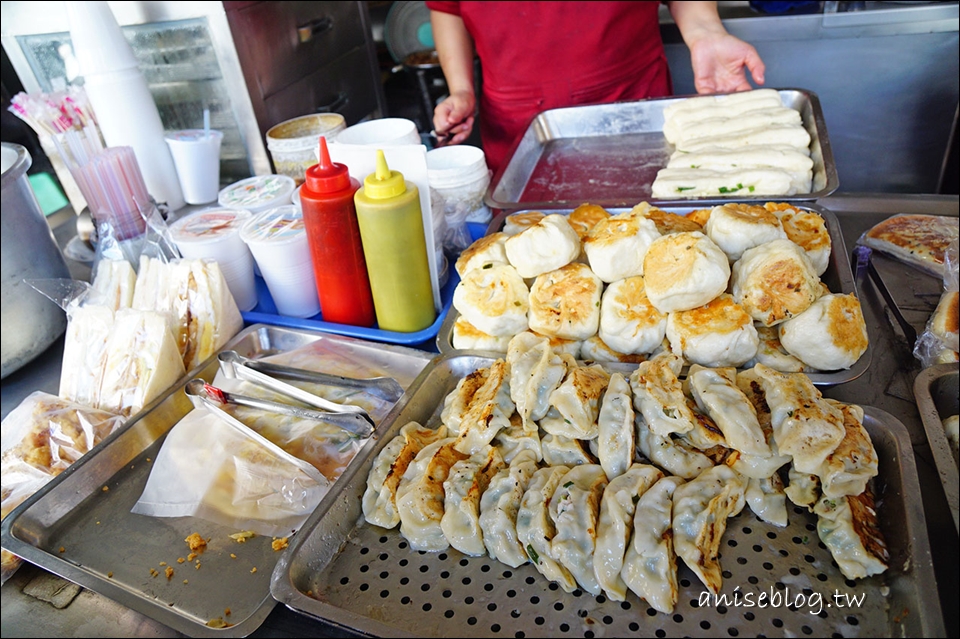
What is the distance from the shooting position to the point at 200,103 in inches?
112

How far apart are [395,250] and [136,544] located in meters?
0.93

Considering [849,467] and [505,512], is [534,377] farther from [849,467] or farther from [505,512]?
[849,467]

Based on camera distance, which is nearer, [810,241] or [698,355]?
[698,355]

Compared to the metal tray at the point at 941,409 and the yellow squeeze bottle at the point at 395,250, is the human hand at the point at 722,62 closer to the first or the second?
the metal tray at the point at 941,409

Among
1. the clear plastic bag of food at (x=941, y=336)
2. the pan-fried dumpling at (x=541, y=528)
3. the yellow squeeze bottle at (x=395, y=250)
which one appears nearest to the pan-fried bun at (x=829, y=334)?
the clear plastic bag of food at (x=941, y=336)

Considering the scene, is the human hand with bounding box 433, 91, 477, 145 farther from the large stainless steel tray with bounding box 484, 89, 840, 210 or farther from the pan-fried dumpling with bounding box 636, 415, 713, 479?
the pan-fried dumpling with bounding box 636, 415, 713, 479

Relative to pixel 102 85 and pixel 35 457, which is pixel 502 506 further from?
pixel 102 85

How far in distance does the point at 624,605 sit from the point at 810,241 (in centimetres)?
112

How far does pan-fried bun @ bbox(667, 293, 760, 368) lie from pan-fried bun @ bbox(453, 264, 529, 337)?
401 mm

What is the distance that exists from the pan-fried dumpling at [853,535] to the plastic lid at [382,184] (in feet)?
3.96

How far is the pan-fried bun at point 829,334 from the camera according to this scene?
1.34m

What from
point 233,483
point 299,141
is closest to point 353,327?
point 233,483


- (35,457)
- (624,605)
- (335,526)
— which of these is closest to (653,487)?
(624,605)

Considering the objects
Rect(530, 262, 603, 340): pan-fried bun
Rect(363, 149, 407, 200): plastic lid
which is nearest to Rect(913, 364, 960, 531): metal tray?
Rect(530, 262, 603, 340): pan-fried bun
